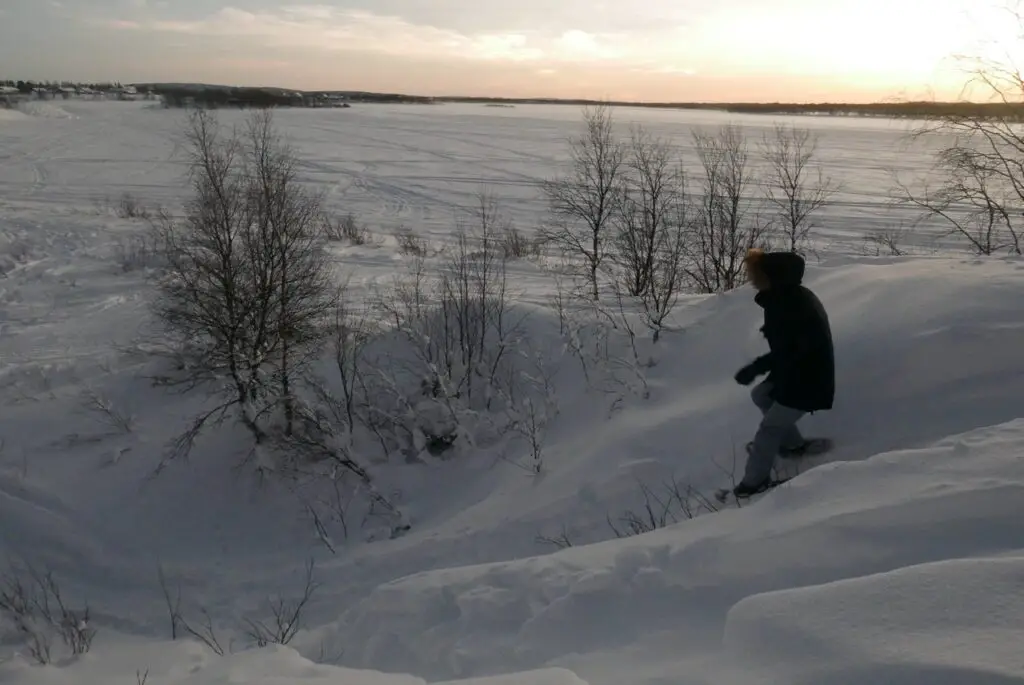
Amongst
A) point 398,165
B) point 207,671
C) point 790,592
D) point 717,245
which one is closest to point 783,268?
point 790,592

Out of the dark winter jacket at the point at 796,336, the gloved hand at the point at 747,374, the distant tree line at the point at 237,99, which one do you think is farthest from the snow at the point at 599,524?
the distant tree line at the point at 237,99

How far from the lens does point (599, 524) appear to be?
247 inches

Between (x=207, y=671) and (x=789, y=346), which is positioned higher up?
(x=789, y=346)

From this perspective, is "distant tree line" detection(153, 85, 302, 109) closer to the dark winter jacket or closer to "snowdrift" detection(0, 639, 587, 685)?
"snowdrift" detection(0, 639, 587, 685)

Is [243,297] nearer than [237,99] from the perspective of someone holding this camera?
Yes

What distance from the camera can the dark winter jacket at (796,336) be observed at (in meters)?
4.97

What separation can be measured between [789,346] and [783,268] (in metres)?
0.56

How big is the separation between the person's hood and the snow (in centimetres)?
133

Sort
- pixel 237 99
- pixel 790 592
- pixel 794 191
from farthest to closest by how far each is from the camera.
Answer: pixel 237 99, pixel 794 191, pixel 790 592

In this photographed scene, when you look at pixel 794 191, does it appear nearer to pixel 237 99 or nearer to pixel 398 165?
pixel 398 165

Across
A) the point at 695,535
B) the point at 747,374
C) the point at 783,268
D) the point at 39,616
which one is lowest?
the point at 39,616

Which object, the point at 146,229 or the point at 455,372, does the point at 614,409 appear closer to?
the point at 455,372

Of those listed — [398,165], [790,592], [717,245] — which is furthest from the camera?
[398,165]

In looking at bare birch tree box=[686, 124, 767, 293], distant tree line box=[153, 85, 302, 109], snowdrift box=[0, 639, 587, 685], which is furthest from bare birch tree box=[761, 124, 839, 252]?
distant tree line box=[153, 85, 302, 109]
